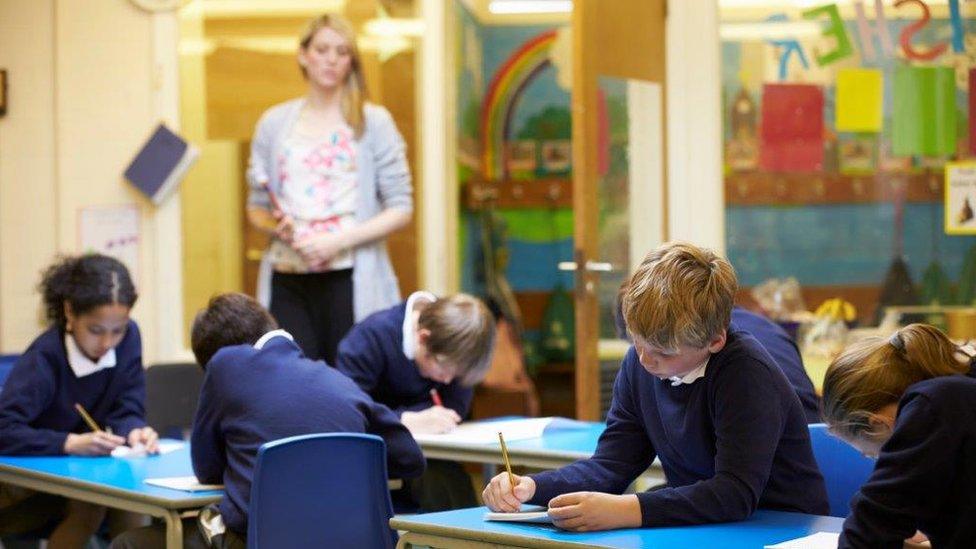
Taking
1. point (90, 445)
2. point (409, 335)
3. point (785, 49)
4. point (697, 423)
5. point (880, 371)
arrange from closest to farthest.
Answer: point (880, 371)
point (697, 423)
point (90, 445)
point (409, 335)
point (785, 49)

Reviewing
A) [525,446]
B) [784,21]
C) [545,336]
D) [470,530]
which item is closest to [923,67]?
[784,21]

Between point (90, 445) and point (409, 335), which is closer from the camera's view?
point (90, 445)

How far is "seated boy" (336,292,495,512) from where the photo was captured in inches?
164

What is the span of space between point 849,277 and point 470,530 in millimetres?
3475

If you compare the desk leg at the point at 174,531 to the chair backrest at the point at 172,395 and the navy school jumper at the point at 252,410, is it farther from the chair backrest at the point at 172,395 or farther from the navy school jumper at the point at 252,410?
the chair backrest at the point at 172,395

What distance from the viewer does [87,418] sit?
4.09 m

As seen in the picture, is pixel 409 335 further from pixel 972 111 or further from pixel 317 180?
pixel 972 111

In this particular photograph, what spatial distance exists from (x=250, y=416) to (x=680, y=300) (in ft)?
4.02

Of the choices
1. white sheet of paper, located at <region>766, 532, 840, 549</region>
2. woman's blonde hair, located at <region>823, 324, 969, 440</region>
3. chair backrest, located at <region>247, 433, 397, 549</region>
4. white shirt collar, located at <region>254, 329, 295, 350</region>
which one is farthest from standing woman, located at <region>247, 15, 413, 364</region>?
woman's blonde hair, located at <region>823, 324, 969, 440</region>

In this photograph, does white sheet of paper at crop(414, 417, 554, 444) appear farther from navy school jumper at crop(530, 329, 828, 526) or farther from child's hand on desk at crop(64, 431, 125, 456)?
navy school jumper at crop(530, 329, 828, 526)

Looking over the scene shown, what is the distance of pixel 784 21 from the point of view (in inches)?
221

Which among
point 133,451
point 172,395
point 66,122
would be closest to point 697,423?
point 133,451

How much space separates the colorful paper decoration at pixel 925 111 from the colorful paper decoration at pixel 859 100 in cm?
7

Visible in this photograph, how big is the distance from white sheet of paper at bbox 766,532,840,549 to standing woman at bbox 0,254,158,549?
220cm
